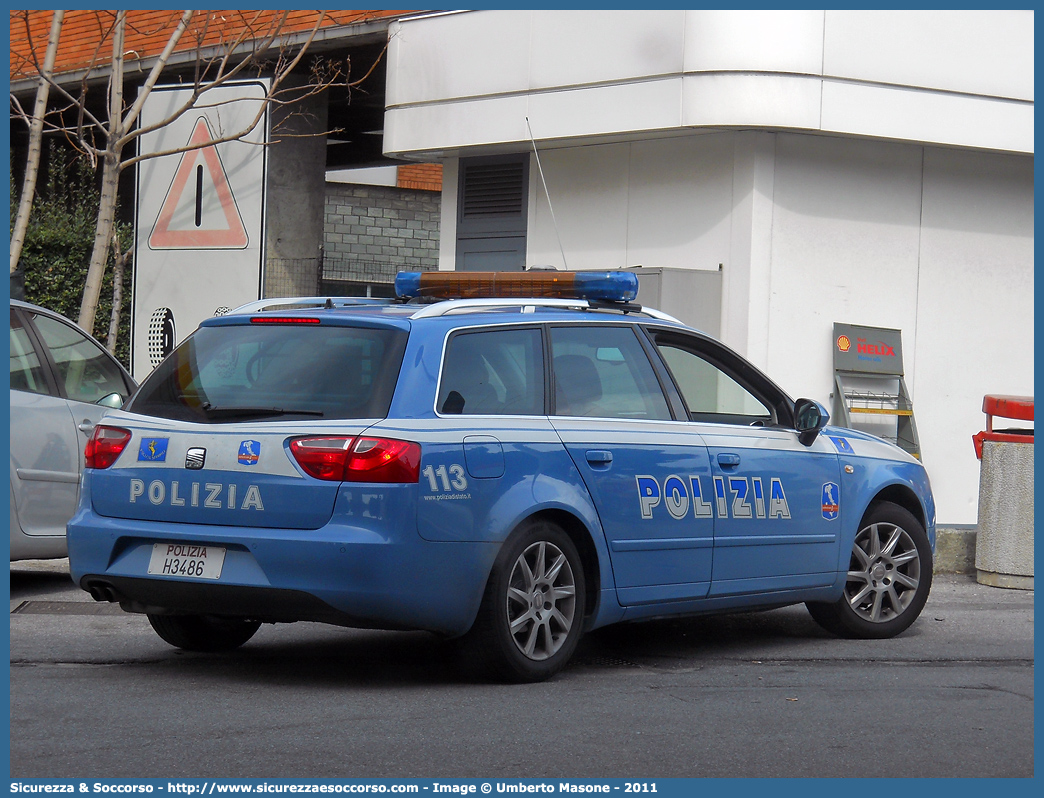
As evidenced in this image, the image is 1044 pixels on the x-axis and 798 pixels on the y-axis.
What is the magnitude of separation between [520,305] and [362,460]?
4.44 feet

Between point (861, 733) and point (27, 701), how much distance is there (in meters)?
3.18

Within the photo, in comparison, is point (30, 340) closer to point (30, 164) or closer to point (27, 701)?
point (27, 701)

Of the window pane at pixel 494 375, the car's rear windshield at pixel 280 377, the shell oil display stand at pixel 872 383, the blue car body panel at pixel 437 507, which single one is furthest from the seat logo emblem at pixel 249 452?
the shell oil display stand at pixel 872 383

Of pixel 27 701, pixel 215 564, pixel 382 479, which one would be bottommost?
pixel 27 701

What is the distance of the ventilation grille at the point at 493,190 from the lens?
15422mm

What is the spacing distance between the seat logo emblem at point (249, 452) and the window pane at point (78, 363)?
12.1 feet

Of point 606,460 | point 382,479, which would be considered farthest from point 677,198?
point 382,479

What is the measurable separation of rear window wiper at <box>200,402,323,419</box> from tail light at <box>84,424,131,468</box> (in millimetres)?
385

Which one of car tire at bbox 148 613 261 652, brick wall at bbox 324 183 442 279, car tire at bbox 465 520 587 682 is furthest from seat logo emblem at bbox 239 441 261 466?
brick wall at bbox 324 183 442 279

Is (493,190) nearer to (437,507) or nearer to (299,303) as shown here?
(299,303)

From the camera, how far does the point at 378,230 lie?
24719 mm

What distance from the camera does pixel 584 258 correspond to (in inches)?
582

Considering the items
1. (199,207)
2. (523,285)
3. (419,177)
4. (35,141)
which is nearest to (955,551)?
(523,285)

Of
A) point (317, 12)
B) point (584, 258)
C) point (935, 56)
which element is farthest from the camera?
point (317, 12)
